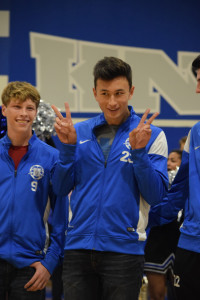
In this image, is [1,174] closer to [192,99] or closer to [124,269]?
[124,269]

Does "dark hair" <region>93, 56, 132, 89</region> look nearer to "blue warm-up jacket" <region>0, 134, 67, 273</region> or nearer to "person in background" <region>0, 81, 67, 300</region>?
"person in background" <region>0, 81, 67, 300</region>

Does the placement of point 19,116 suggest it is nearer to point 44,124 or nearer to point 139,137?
point 139,137

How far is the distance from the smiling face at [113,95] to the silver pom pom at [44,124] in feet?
5.13

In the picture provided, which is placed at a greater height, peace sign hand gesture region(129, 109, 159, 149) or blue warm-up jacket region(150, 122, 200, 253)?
peace sign hand gesture region(129, 109, 159, 149)

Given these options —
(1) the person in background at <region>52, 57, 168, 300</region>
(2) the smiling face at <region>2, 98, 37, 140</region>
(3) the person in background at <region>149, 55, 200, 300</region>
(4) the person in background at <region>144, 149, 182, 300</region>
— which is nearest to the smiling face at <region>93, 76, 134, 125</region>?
(1) the person in background at <region>52, 57, 168, 300</region>

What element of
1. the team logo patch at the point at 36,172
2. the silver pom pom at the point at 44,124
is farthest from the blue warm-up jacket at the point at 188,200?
the silver pom pom at the point at 44,124

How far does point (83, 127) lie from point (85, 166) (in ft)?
0.96

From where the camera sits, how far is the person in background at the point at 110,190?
2.60 meters

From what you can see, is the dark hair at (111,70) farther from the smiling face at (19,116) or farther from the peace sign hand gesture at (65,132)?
the smiling face at (19,116)

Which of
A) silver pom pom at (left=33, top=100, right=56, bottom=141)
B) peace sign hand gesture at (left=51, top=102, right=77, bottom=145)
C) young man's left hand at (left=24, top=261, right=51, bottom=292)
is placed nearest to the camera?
peace sign hand gesture at (left=51, top=102, right=77, bottom=145)

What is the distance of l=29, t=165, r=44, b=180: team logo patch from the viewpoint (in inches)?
121

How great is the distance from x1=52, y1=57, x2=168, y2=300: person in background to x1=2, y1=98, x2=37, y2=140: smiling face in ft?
1.52

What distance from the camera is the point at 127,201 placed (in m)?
2.67

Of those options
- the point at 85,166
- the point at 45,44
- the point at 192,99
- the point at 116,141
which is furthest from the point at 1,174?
the point at 192,99
